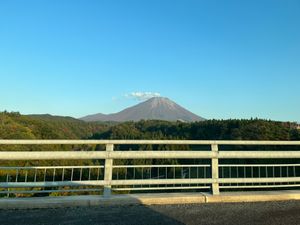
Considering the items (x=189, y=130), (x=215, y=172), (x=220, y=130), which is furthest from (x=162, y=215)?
(x=189, y=130)

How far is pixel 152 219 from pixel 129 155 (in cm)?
144

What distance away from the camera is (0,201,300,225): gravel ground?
170 inches

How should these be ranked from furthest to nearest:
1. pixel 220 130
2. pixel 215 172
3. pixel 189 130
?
pixel 189 130
pixel 220 130
pixel 215 172

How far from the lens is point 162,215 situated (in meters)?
4.68

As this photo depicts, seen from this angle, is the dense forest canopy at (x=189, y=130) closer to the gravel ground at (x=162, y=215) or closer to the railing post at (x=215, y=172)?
the railing post at (x=215, y=172)

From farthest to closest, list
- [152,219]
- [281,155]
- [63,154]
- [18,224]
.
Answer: [281,155], [63,154], [152,219], [18,224]

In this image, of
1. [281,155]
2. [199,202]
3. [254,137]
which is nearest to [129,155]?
[199,202]

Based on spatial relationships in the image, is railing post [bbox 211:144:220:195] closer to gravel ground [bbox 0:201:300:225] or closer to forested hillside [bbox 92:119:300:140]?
gravel ground [bbox 0:201:300:225]

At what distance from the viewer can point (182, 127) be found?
6270 inches

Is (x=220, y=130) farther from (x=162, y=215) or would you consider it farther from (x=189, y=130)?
(x=162, y=215)

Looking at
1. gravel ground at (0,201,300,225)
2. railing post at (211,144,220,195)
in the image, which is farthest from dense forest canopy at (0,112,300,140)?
gravel ground at (0,201,300,225)

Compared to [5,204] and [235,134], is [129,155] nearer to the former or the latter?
[5,204]

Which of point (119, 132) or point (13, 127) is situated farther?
point (119, 132)

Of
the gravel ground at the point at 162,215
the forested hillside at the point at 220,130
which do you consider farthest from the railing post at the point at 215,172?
the forested hillside at the point at 220,130
